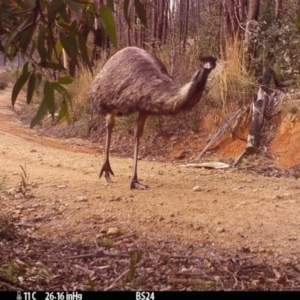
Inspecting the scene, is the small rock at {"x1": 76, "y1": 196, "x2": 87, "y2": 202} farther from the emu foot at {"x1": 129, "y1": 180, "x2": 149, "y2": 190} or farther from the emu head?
the emu head

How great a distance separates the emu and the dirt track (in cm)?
41

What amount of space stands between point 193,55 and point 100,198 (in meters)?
4.48

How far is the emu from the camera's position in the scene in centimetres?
482

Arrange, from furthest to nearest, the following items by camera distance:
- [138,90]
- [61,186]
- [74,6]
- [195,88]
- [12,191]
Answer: [138,90]
[61,186]
[12,191]
[195,88]
[74,6]

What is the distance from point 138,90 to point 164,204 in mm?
1160

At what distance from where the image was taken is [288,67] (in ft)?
25.5

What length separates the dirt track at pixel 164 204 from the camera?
12.4 feet

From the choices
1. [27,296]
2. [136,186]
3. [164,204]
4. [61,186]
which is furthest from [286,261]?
[61,186]

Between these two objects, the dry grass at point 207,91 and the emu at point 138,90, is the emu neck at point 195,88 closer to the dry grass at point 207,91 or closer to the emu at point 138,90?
the emu at point 138,90

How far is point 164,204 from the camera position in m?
4.56

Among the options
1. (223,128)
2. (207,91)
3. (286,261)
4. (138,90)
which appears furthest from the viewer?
(207,91)

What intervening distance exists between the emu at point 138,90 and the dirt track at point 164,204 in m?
0.41

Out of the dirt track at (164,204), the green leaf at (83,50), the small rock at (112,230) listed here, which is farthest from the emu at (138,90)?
the green leaf at (83,50)

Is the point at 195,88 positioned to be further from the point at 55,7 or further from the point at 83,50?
the point at 55,7
